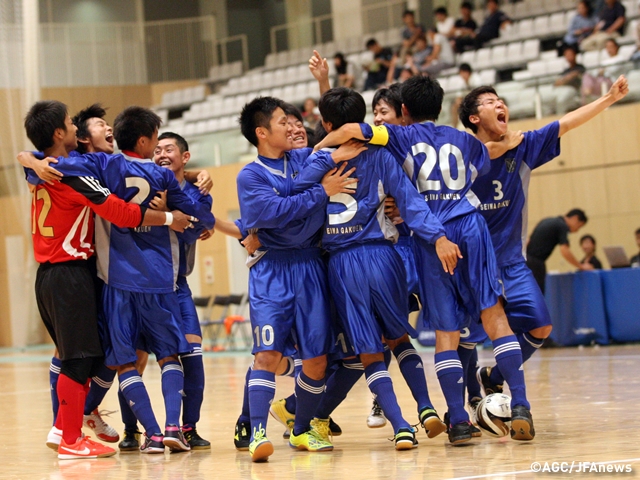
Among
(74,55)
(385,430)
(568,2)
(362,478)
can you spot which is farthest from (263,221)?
(74,55)

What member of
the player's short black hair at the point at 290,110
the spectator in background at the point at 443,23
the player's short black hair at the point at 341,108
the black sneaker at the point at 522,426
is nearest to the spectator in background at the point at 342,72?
the spectator in background at the point at 443,23

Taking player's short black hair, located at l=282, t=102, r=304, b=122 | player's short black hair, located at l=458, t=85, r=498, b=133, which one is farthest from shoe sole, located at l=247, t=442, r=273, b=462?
player's short black hair, located at l=458, t=85, r=498, b=133

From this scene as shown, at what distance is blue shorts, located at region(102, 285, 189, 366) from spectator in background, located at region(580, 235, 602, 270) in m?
8.97

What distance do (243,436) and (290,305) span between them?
36.9 inches

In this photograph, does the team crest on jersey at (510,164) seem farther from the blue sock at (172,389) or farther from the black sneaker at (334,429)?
the blue sock at (172,389)

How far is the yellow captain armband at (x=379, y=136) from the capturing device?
4.84m

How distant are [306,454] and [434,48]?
45.7 feet

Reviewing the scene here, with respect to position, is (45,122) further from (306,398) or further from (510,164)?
(510,164)

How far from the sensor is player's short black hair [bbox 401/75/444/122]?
5070 millimetres

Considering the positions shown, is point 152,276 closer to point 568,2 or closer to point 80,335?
point 80,335

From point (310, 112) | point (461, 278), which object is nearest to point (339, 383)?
point (461, 278)

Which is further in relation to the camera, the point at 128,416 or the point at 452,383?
the point at 128,416

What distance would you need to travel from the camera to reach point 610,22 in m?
15.5

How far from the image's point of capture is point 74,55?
23.8m
